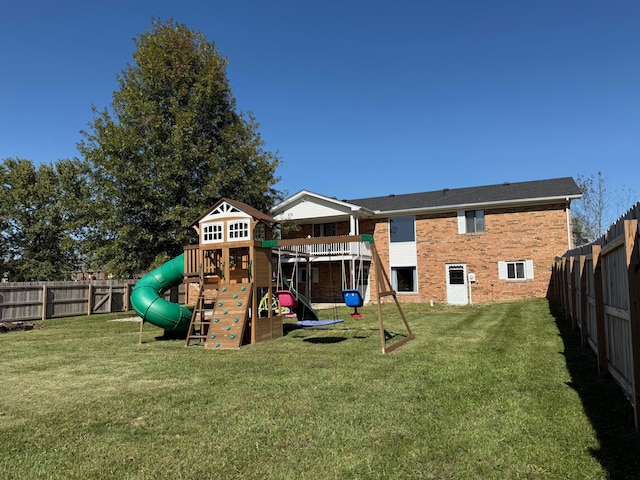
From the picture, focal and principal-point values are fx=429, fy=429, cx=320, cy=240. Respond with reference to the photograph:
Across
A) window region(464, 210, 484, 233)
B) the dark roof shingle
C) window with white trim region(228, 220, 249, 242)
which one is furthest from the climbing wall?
window region(464, 210, 484, 233)

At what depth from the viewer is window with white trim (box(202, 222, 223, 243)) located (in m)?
11.7

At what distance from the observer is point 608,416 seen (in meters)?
4.30

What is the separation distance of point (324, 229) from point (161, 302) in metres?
15.6

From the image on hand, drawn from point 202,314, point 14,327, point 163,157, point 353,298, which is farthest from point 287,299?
point 14,327

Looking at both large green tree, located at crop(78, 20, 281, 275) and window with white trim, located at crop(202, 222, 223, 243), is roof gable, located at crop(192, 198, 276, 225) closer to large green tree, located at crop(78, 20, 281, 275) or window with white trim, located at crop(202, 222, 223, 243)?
A: window with white trim, located at crop(202, 222, 223, 243)

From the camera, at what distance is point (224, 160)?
18.7 meters

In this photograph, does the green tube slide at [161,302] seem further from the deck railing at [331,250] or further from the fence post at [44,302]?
the deck railing at [331,250]

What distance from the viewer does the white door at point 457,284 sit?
2297 cm

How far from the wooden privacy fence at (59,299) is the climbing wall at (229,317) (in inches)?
496

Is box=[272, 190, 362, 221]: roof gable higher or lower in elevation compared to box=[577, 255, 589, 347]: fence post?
higher

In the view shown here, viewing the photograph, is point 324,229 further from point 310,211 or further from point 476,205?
point 476,205

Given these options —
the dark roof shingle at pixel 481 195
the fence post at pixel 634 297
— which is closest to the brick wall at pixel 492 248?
the dark roof shingle at pixel 481 195

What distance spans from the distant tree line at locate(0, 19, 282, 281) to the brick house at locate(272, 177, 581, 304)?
16.5ft

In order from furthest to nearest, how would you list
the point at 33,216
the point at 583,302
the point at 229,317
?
the point at 33,216 < the point at 229,317 < the point at 583,302
